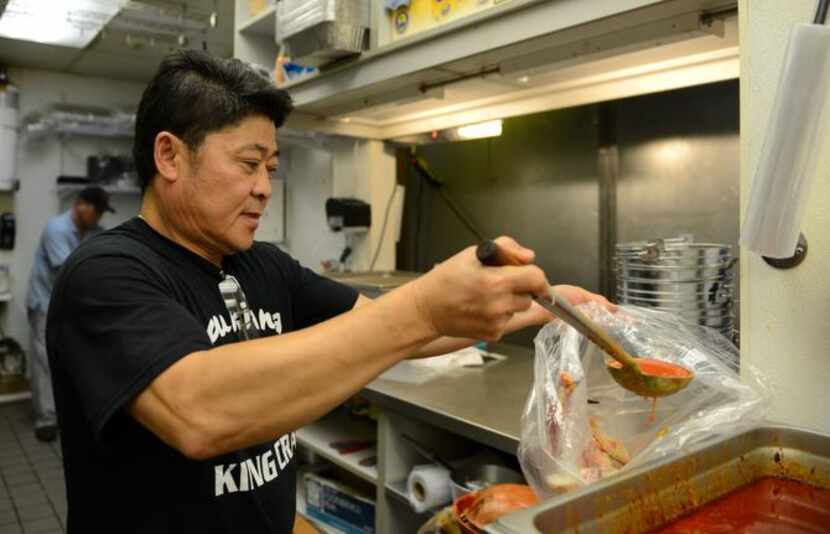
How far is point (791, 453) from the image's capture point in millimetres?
1012

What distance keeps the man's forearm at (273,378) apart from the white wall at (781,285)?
0.69 m

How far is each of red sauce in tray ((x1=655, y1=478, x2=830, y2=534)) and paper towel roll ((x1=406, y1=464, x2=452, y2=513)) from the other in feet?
2.59

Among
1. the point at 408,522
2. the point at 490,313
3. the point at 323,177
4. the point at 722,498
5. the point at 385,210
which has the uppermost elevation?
the point at 323,177

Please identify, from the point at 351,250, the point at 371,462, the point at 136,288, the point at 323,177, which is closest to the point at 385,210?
the point at 351,250

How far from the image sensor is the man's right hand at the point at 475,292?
729 mm

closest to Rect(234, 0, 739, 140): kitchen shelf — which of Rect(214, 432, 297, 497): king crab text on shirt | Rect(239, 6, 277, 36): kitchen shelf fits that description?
Rect(239, 6, 277, 36): kitchen shelf

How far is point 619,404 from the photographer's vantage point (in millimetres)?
1109

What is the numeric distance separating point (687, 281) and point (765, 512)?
18.7 inches

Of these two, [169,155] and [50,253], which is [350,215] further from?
[50,253]

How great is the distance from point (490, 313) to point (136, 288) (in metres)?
0.48

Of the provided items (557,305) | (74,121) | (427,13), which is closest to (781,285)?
(557,305)

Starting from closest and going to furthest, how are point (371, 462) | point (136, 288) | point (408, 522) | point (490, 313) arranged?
1. point (490, 313)
2. point (136, 288)
3. point (408, 522)
4. point (371, 462)

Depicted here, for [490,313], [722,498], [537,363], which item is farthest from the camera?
[537,363]

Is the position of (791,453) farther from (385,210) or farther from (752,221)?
(385,210)
